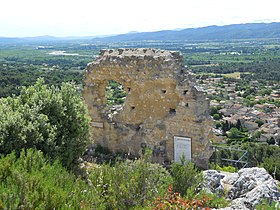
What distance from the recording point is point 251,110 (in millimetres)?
60875

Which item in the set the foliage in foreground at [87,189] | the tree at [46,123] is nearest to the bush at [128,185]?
the foliage in foreground at [87,189]

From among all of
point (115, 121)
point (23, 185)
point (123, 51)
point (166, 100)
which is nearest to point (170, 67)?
point (166, 100)

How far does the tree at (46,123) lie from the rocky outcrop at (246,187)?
370 cm

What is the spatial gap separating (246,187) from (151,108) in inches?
186

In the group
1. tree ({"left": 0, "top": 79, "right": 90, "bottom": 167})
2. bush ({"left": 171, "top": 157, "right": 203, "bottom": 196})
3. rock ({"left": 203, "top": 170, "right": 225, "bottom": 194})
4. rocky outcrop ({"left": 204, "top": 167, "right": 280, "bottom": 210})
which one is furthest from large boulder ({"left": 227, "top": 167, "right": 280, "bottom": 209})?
tree ({"left": 0, "top": 79, "right": 90, "bottom": 167})

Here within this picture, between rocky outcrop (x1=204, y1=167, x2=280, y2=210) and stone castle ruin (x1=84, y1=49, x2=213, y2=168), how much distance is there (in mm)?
2116

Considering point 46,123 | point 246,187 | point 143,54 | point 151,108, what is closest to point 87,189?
point 46,123

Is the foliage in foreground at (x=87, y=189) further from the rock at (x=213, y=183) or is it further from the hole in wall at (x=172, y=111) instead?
the hole in wall at (x=172, y=111)

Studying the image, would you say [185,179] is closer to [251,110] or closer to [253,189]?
[253,189]

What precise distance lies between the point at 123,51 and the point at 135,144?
3337 mm

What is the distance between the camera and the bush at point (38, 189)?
215 inches

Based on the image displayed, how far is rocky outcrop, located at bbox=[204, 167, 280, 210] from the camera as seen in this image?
7.04 m

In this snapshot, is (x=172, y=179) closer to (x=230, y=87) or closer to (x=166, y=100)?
(x=166, y=100)

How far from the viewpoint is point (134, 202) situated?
21.5ft
